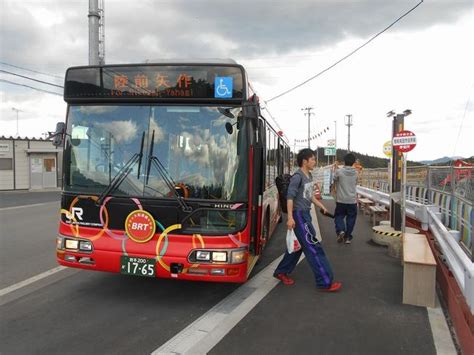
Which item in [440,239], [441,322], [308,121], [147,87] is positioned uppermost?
[308,121]

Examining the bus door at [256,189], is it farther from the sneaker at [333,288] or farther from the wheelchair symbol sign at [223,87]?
the sneaker at [333,288]

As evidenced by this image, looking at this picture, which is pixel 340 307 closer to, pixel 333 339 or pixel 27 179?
pixel 333 339

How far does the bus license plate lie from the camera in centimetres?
452

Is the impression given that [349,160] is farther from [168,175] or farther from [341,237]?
[168,175]

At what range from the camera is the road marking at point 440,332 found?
375 centimetres

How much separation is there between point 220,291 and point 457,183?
412 centimetres

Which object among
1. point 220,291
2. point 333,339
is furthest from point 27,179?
point 333,339

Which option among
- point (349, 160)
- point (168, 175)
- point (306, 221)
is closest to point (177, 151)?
point (168, 175)

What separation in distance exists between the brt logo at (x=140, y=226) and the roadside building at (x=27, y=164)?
25.1 meters

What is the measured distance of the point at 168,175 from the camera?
15.1 ft

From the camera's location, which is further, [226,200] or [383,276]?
[383,276]

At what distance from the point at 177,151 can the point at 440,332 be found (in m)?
3.44

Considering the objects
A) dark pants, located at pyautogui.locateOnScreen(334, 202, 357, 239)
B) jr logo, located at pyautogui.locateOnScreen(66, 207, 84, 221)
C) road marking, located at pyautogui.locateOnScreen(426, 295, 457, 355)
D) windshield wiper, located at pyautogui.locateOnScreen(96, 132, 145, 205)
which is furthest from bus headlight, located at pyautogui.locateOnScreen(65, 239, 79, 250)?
dark pants, located at pyautogui.locateOnScreen(334, 202, 357, 239)

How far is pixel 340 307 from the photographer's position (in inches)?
189
